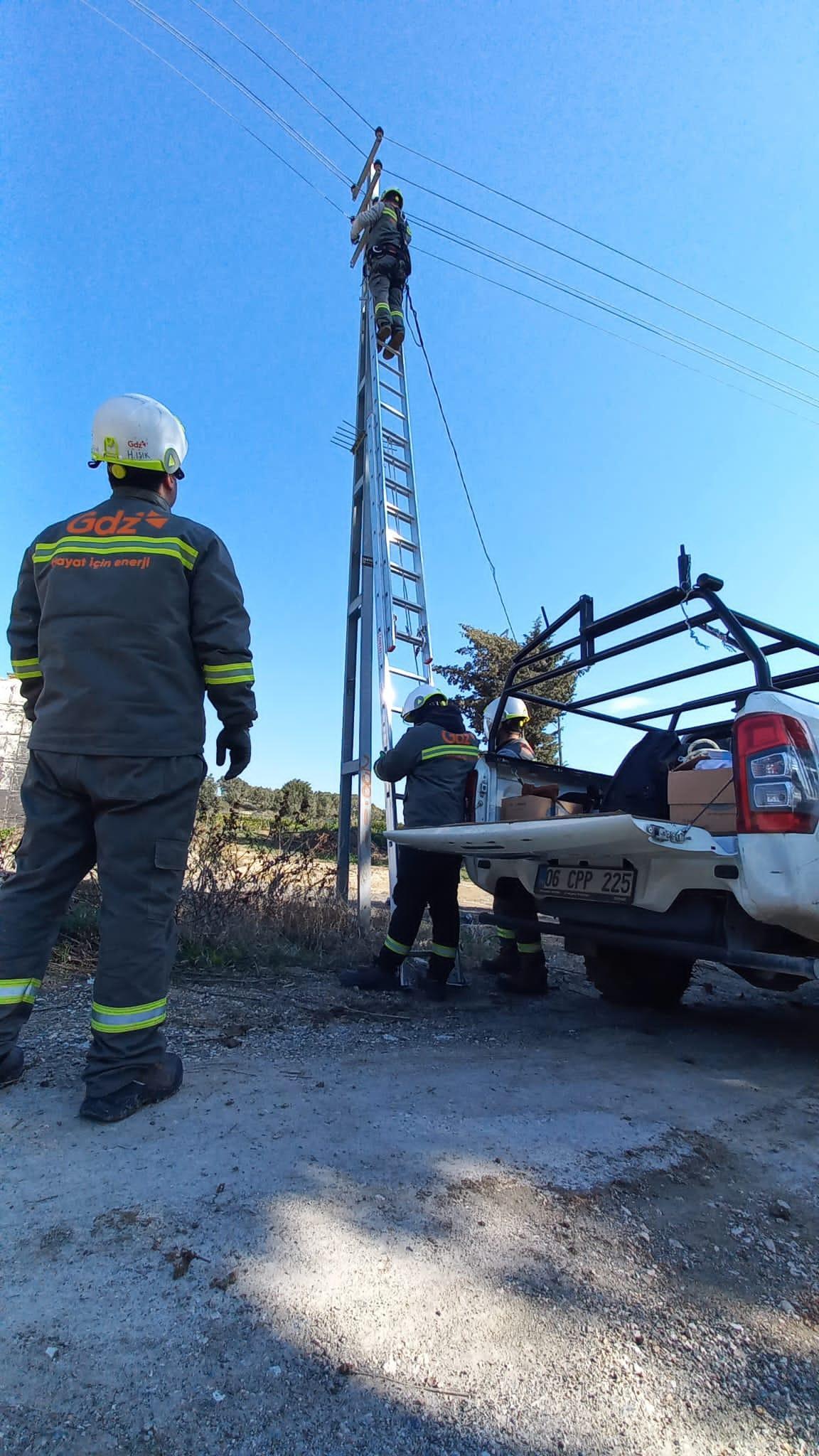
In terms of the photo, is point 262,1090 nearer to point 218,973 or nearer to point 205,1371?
point 205,1371

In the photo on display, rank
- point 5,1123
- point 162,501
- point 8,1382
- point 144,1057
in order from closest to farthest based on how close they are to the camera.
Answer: point 8,1382
point 5,1123
point 144,1057
point 162,501

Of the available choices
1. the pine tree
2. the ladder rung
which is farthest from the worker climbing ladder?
the pine tree

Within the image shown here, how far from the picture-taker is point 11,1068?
227cm

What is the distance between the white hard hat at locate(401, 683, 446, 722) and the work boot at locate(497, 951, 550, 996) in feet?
5.35

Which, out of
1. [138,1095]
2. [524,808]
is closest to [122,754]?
[138,1095]

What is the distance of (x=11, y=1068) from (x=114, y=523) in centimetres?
170

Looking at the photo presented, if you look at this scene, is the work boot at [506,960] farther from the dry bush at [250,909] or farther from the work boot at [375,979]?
the work boot at [375,979]

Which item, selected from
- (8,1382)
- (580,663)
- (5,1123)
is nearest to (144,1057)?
(5,1123)

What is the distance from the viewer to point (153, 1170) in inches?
70.9

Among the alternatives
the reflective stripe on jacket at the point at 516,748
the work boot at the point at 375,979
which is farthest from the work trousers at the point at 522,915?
the reflective stripe on jacket at the point at 516,748

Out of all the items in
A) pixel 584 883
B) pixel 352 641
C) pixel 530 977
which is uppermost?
pixel 352 641

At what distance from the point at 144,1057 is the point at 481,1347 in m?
1.26

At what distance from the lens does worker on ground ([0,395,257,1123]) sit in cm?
218

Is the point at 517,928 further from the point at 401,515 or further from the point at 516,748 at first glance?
the point at 401,515
